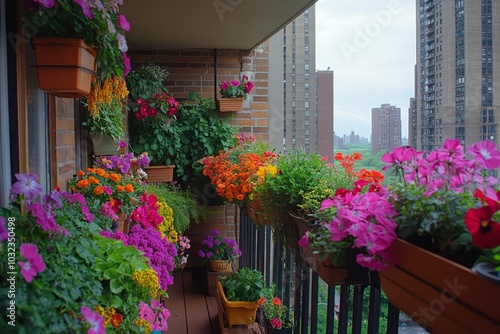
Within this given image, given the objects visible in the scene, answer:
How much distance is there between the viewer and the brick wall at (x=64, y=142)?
175cm

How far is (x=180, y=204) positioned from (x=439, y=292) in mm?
2846

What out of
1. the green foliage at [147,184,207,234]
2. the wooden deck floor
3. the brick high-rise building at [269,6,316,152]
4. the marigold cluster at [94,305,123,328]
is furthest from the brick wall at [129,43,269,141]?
the marigold cluster at [94,305,123,328]

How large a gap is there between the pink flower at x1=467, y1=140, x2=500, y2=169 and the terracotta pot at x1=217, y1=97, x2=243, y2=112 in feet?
11.1

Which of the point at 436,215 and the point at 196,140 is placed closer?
the point at 436,215

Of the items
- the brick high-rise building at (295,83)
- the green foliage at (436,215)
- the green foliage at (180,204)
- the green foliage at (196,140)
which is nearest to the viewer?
the green foliage at (436,215)

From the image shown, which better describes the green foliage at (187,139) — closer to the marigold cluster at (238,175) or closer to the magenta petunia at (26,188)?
the marigold cluster at (238,175)

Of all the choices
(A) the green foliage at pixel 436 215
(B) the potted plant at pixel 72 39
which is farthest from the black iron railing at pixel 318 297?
(B) the potted plant at pixel 72 39

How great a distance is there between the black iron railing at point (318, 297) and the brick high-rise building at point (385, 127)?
47 centimetres

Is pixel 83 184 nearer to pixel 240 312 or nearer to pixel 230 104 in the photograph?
pixel 240 312

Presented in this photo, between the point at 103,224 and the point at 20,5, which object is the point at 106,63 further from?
the point at 103,224

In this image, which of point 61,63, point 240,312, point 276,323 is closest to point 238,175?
point 240,312

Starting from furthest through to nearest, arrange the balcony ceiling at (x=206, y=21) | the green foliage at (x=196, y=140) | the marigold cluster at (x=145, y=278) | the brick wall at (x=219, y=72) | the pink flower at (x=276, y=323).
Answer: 1. the brick wall at (x=219, y=72)
2. the green foliage at (x=196, y=140)
3. the balcony ceiling at (x=206, y=21)
4. the pink flower at (x=276, y=323)
5. the marigold cluster at (x=145, y=278)

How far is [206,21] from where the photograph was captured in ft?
10.9

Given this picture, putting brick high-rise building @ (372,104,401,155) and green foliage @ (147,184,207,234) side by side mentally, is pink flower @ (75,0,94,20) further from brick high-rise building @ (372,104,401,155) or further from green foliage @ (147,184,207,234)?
green foliage @ (147,184,207,234)
